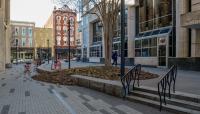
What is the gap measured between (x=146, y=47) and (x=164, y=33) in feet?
14.0

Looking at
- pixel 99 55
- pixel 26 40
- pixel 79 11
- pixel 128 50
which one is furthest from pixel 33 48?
pixel 79 11

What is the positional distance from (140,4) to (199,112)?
28.2 m

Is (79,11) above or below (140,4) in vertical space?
below

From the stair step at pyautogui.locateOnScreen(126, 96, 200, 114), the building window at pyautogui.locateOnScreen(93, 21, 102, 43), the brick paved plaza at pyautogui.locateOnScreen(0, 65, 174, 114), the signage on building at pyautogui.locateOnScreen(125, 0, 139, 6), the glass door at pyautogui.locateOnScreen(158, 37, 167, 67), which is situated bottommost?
the brick paved plaza at pyautogui.locateOnScreen(0, 65, 174, 114)

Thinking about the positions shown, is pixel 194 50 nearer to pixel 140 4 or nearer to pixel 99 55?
pixel 140 4

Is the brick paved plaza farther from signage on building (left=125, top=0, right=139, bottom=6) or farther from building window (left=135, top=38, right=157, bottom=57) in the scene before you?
signage on building (left=125, top=0, right=139, bottom=6)

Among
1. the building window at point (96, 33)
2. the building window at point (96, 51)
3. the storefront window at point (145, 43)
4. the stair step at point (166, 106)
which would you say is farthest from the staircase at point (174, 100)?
the building window at point (96, 33)

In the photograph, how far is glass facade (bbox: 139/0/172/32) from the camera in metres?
28.2

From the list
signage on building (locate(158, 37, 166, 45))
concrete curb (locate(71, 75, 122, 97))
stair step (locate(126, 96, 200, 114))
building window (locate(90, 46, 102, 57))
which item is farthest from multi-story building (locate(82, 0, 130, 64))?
stair step (locate(126, 96, 200, 114))

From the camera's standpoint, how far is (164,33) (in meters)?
27.6

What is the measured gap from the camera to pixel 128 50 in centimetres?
3578

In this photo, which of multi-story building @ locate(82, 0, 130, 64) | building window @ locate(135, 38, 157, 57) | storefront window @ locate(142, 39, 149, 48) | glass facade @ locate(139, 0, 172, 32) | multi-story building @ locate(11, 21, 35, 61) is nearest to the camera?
glass facade @ locate(139, 0, 172, 32)

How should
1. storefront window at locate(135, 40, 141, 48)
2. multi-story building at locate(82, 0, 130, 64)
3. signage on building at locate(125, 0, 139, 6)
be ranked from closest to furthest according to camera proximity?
storefront window at locate(135, 40, 141, 48) → signage on building at locate(125, 0, 139, 6) → multi-story building at locate(82, 0, 130, 64)

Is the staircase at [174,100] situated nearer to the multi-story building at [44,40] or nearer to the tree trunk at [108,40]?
the tree trunk at [108,40]
